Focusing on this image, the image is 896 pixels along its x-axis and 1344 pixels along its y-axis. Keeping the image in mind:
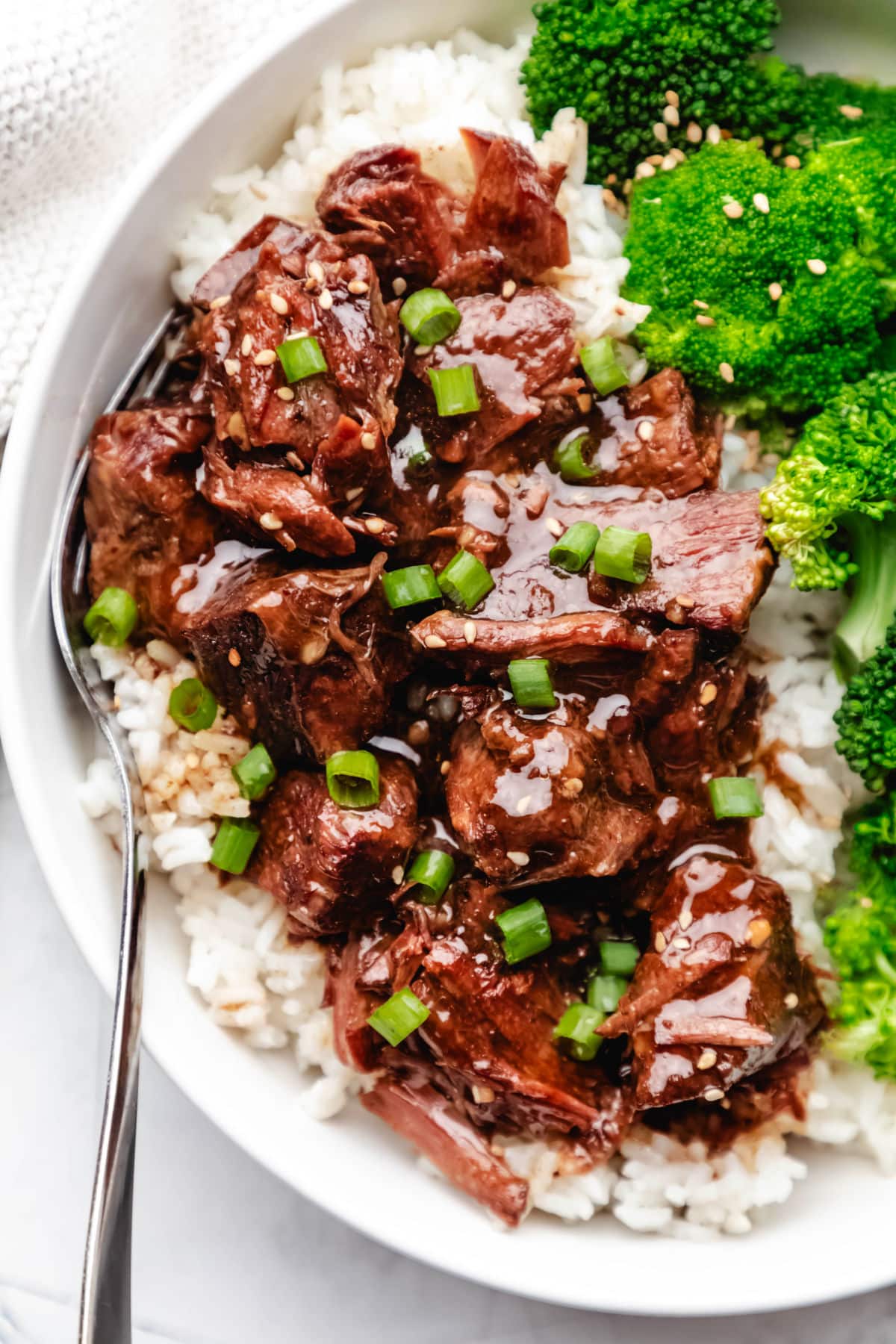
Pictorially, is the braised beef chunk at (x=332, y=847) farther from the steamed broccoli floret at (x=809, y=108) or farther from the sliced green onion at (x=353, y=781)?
the steamed broccoli floret at (x=809, y=108)

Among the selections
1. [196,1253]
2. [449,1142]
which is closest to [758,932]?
[449,1142]

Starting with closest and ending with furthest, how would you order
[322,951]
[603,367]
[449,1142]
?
[449,1142]
[603,367]
[322,951]

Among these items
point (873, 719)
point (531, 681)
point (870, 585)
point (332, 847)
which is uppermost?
point (531, 681)

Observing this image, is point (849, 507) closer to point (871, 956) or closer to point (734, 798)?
point (734, 798)

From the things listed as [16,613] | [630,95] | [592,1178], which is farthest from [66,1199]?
[630,95]

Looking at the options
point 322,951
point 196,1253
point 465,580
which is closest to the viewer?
point 465,580

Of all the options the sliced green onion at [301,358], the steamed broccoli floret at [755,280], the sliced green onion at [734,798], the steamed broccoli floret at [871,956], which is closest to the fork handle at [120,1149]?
the sliced green onion at [301,358]

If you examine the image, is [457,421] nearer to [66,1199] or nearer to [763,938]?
[763,938]
